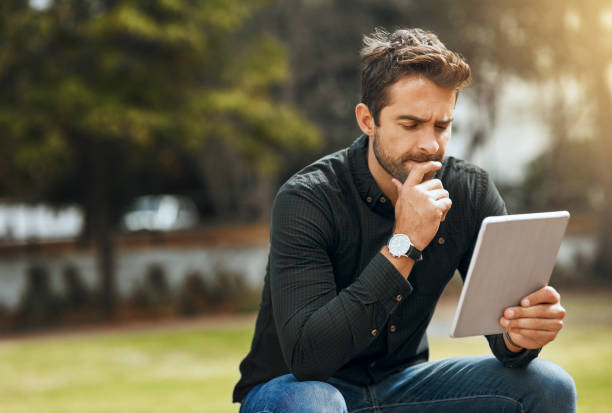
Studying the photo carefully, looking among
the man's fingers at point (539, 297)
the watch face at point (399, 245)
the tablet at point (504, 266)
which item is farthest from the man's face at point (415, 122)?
the man's fingers at point (539, 297)

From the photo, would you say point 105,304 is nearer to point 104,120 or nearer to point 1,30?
point 104,120

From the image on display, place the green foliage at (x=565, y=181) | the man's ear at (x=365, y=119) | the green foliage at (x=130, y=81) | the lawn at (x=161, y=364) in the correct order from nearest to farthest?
the man's ear at (x=365, y=119) → the lawn at (x=161, y=364) → the green foliage at (x=130, y=81) → the green foliage at (x=565, y=181)

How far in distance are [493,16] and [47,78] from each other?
9.20m

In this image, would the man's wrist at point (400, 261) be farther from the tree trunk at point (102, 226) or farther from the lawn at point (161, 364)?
the tree trunk at point (102, 226)

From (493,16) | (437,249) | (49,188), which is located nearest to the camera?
(437,249)

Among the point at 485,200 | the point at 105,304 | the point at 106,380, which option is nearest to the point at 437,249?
the point at 485,200

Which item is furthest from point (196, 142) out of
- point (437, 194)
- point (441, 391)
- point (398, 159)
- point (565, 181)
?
point (565, 181)

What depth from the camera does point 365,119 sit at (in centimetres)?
287

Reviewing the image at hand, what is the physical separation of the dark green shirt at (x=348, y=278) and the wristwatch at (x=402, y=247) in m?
0.04

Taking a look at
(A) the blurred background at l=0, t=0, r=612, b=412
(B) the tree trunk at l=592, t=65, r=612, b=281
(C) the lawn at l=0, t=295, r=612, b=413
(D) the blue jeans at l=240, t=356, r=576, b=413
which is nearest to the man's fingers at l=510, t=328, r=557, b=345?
(D) the blue jeans at l=240, t=356, r=576, b=413

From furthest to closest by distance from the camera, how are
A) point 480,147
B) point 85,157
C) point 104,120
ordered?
point 480,147
point 85,157
point 104,120

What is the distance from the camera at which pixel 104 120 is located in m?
11.6

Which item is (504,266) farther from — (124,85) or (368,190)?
(124,85)

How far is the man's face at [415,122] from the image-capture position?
2.68 meters
